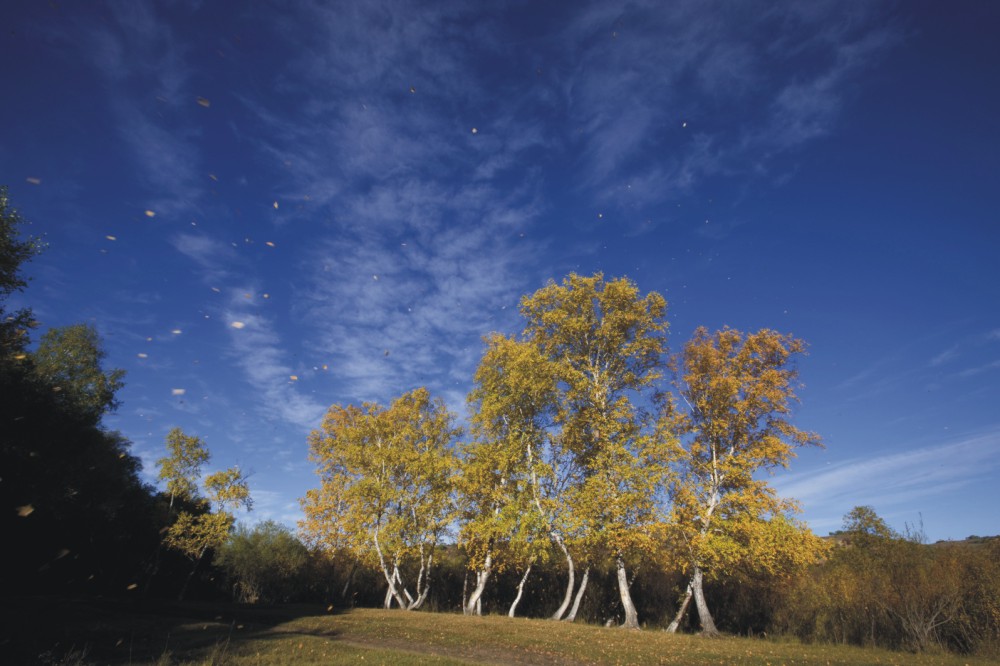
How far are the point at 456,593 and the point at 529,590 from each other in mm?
8170

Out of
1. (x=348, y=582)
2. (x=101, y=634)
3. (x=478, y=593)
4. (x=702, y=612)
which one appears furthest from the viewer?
(x=348, y=582)

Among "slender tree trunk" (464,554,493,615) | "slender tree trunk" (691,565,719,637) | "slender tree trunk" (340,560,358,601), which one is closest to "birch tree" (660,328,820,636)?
"slender tree trunk" (691,565,719,637)

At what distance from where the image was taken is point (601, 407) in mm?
25750

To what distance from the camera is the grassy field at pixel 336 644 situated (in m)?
11.1

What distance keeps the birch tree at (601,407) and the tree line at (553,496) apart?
117mm

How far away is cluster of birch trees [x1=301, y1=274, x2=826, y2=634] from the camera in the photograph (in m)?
21.5

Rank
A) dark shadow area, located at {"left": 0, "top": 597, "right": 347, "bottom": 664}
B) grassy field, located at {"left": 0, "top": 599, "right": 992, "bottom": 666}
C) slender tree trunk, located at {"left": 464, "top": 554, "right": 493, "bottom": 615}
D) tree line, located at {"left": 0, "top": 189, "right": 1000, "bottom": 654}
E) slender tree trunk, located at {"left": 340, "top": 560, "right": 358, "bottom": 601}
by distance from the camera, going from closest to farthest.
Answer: dark shadow area, located at {"left": 0, "top": 597, "right": 347, "bottom": 664}, grassy field, located at {"left": 0, "top": 599, "right": 992, "bottom": 666}, tree line, located at {"left": 0, "top": 189, "right": 1000, "bottom": 654}, slender tree trunk, located at {"left": 464, "top": 554, "right": 493, "bottom": 615}, slender tree trunk, located at {"left": 340, "top": 560, "right": 358, "bottom": 601}

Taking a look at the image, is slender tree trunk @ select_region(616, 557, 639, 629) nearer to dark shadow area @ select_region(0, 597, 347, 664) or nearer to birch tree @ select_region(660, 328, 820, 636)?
birch tree @ select_region(660, 328, 820, 636)

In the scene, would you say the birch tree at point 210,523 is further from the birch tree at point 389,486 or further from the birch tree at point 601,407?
the birch tree at point 601,407

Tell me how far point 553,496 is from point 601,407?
219 inches

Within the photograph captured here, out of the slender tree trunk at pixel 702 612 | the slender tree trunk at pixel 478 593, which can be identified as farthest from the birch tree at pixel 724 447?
the slender tree trunk at pixel 478 593

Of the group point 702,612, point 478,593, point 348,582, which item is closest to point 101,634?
point 478,593

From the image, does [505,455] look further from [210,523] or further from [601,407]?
[210,523]

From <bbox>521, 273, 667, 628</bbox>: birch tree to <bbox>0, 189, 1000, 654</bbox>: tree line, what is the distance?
0.12 metres
